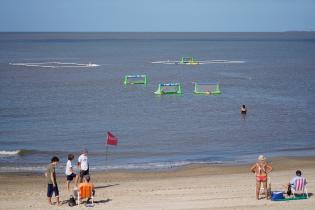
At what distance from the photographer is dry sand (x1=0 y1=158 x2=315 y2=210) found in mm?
18625

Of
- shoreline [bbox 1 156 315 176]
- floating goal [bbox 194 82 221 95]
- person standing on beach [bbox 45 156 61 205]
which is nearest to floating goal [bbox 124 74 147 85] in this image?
floating goal [bbox 194 82 221 95]

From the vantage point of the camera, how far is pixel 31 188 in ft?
72.4

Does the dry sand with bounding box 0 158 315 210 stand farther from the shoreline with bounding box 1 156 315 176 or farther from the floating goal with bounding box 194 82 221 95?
the floating goal with bounding box 194 82 221 95

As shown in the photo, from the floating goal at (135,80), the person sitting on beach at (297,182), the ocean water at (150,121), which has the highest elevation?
the floating goal at (135,80)

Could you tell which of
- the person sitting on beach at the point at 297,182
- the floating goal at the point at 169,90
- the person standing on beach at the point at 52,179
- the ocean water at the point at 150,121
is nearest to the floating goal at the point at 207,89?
the ocean water at the point at 150,121

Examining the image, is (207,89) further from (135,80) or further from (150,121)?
(150,121)

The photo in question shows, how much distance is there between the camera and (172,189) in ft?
69.0

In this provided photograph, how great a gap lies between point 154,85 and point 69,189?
52418 mm

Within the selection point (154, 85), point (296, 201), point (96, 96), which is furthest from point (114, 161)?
point (154, 85)

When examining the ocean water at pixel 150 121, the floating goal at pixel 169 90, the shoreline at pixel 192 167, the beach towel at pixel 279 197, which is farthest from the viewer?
the floating goal at pixel 169 90

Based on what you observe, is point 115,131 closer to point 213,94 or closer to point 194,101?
point 194,101

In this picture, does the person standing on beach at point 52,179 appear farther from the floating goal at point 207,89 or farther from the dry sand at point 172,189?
the floating goal at point 207,89

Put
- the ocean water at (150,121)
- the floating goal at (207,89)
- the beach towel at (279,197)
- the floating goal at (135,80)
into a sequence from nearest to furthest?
the beach towel at (279,197) → the ocean water at (150,121) → the floating goal at (207,89) → the floating goal at (135,80)

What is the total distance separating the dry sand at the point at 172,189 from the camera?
18625 mm
